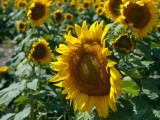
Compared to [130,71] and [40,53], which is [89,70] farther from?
[40,53]

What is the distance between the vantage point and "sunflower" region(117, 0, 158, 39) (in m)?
2.12

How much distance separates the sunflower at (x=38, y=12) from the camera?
3355mm

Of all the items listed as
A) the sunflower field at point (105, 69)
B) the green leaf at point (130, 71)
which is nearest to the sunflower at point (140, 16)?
the sunflower field at point (105, 69)

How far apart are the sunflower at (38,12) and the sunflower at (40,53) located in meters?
0.79

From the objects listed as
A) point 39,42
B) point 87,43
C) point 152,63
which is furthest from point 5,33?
point 87,43

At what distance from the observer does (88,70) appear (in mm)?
1492

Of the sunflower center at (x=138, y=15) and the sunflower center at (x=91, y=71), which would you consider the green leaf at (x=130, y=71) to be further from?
the sunflower center at (x=138, y=15)

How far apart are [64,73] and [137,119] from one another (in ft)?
1.95

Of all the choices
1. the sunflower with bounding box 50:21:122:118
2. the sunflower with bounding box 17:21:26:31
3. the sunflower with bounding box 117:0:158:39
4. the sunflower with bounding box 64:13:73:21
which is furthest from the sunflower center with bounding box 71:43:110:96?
the sunflower with bounding box 64:13:73:21

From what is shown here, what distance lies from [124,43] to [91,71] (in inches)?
16.5

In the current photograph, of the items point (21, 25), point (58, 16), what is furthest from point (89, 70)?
point (21, 25)

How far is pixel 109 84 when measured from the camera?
1.46m

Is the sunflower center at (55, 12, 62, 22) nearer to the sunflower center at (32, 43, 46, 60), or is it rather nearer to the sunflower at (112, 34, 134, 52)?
the sunflower center at (32, 43, 46, 60)

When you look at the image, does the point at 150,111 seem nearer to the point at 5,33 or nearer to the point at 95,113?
the point at 95,113
